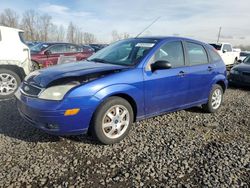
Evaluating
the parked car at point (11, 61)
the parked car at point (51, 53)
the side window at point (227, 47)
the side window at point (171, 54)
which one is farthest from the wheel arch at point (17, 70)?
the side window at point (227, 47)

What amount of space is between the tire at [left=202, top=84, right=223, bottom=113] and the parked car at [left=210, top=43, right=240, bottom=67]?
10.5m

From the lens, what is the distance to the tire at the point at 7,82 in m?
6.50

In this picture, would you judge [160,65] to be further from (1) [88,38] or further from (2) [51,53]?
(1) [88,38]

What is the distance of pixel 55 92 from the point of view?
3395 mm

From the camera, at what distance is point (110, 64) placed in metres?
4.24

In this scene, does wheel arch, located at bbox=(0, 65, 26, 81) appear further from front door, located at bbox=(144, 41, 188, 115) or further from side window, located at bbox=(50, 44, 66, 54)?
side window, located at bbox=(50, 44, 66, 54)

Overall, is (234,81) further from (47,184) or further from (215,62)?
(47,184)

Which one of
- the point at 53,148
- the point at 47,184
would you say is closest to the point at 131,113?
the point at 53,148

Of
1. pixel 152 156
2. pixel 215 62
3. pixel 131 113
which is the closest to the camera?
pixel 152 156

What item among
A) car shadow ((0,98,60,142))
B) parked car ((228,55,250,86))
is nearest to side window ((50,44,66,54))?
car shadow ((0,98,60,142))

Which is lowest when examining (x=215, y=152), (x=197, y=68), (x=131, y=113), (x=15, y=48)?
(x=215, y=152)

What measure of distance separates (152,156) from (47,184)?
1435 mm

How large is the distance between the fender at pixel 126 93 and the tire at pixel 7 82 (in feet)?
13.1

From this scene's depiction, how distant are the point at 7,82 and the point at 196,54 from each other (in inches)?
187
